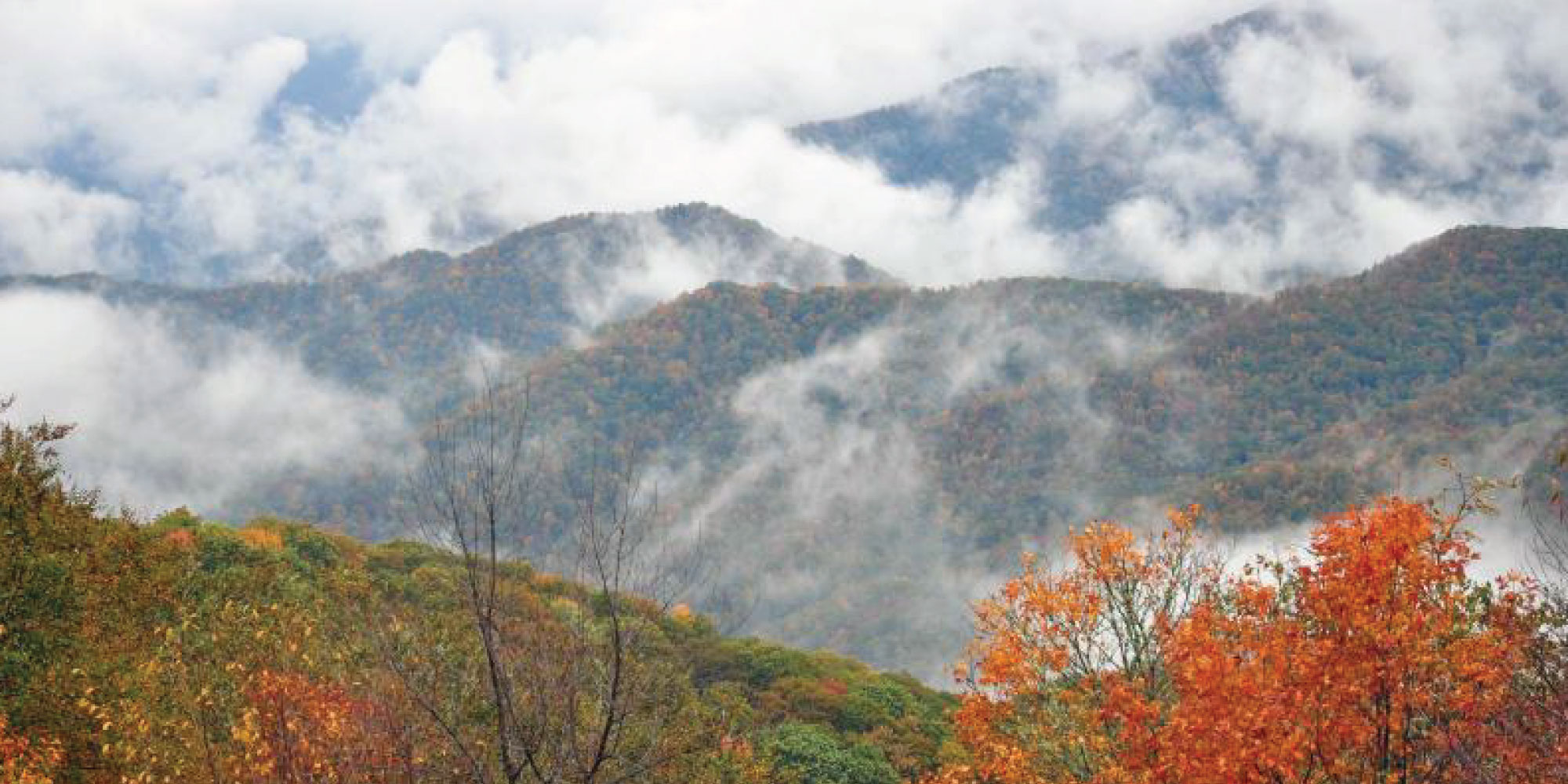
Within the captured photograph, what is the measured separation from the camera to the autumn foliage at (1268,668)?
20.2m

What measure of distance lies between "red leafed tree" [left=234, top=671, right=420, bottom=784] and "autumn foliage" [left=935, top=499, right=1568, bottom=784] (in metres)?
12.7

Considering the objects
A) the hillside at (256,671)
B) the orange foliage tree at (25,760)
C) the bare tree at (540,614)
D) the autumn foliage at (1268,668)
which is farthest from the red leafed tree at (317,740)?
the autumn foliage at (1268,668)

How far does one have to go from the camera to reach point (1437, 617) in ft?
72.0

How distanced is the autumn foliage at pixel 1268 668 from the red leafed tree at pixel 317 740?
1265cm

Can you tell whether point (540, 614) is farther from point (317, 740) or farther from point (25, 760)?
point (25, 760)

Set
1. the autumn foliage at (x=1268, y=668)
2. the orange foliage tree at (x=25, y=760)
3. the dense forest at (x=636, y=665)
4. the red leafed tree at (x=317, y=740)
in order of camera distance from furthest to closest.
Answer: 1. the autumn foliage at (x=1268, y=668)
2. the orange foliage tree at (x=25, y=760)
3. the red leafed tree at (x=317, y=740)
4. the dense forest at (x=636, y=665)

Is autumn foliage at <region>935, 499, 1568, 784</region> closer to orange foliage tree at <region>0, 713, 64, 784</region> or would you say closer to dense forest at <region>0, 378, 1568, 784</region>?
dense forest at <region>0, 378, 1568, 784</region>

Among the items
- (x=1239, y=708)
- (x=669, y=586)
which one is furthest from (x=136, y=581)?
(x=1239, y=708)

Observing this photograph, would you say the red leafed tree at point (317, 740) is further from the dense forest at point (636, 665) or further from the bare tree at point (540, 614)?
the bare tree at point (540, 614)

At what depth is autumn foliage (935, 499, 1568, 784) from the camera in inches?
795

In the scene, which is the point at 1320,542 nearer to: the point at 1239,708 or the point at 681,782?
the point at 1239,708

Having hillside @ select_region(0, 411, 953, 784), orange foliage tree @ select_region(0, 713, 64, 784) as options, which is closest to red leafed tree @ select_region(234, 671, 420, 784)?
hillside @ select_region(0, 411, 953, 784)

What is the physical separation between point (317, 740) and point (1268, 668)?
16860mm

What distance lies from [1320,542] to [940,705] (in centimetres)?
5689
